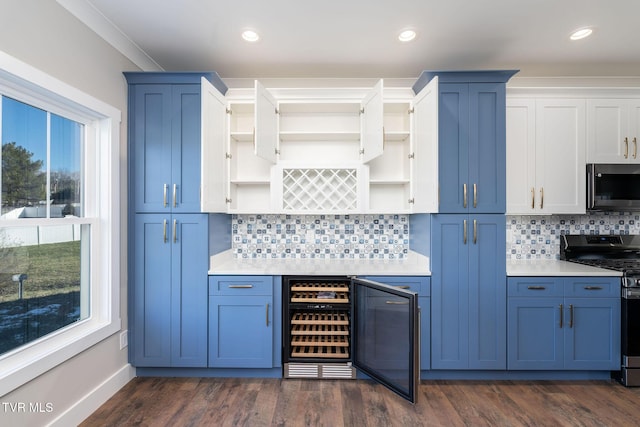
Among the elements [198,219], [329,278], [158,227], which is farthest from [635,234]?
[158,227]

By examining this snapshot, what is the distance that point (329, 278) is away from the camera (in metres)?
2.30

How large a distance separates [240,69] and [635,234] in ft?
12.9

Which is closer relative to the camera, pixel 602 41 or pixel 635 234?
pixel 602 41

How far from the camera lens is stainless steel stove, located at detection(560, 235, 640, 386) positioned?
7.20ft

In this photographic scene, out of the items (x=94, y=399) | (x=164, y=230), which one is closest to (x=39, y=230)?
(x=164, y=230)

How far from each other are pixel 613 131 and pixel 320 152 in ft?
8.18

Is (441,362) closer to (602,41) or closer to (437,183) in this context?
(437,183)

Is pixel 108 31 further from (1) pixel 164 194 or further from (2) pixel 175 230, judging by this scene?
(2) pixel 175 230

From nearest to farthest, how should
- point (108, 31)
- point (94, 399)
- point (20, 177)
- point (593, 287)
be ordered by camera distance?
point (20, 177) < point (94, 399) < point (108, 31) < point (593, 287)

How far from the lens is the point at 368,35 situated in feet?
7.08

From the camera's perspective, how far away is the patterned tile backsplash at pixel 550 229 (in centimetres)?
277

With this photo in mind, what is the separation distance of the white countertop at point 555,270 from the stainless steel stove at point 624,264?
0.33 feet

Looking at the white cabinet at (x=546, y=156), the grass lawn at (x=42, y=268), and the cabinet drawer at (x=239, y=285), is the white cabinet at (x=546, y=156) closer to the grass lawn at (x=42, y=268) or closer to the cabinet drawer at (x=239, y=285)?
the cabinet drawer at (x=239, y=285)

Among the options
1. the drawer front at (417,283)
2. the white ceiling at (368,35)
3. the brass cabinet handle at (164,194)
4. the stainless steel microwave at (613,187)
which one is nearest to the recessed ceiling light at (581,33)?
the white ceiling at (368,35)
